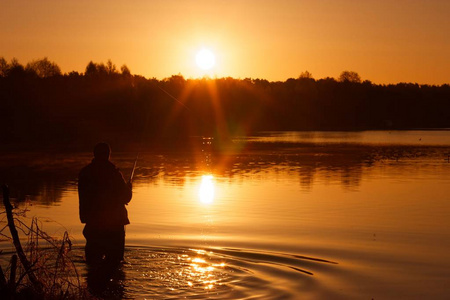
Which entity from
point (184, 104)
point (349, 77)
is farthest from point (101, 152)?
point (349, 77)

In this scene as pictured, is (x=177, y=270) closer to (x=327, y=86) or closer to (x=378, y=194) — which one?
(x=378, y=194)

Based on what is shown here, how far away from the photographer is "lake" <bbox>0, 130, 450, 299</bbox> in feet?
31.8

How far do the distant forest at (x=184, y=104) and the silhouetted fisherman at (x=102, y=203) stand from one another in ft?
166

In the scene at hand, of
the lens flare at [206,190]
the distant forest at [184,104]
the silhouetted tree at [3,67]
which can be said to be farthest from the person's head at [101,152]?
the silhouetted tree at [3,67]

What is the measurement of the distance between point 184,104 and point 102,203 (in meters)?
67.0

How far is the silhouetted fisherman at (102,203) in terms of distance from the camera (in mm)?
9117

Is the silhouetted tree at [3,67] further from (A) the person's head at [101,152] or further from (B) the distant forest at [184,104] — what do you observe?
(A) the person's head at [101,152]

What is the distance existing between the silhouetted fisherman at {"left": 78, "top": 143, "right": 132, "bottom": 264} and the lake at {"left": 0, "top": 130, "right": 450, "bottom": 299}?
0.57 meters

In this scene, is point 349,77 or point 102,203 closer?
point 102,203

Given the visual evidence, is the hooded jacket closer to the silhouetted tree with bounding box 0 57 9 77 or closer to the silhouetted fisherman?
the silhouetted fisherman

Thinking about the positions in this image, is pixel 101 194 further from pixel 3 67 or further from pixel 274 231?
pixel 3 67

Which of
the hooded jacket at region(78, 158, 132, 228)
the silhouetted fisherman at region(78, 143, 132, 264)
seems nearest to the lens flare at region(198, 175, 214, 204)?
the silhouetted fisherman at region(78, 143, 132, 264)

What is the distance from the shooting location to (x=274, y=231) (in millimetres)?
14477

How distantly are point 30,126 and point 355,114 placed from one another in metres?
82.0
